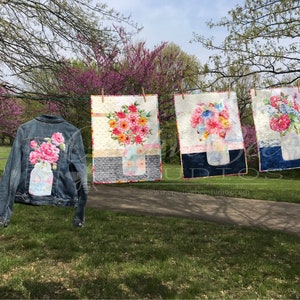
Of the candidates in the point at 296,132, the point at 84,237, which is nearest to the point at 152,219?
the point at 84,237

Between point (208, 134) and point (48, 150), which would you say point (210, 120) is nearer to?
point (208, 134)

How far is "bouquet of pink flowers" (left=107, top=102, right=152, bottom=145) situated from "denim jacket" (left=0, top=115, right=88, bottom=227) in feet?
1.84


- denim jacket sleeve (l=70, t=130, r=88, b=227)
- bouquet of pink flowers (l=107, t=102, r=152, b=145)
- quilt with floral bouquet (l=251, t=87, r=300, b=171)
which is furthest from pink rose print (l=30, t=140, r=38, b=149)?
quilt with floral bouquet (l=251, t=87, r=300, b=171)

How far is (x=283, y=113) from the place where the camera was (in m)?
4.38

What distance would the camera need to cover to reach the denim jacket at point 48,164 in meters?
3.67

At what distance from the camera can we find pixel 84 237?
570 centimetres

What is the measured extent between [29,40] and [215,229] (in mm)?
5114

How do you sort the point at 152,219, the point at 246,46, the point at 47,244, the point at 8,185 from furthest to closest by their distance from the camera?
the point at 152,219
the point at 246,46
the point at 47,244
the point at 8,185

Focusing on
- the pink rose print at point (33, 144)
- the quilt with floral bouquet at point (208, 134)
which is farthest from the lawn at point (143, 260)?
the pink rose print at point (33, 144)

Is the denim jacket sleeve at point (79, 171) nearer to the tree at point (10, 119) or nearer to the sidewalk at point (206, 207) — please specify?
the sidewalk at point (206, 207)

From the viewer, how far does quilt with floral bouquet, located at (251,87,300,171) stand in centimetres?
435

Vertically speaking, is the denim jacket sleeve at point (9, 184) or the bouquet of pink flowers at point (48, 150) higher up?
the bouquet of pink flowers at point (48, 150)

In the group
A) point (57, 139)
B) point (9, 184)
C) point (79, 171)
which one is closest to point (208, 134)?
point (79, 171)

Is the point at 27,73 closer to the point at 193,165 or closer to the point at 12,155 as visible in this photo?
the point at 12,155
